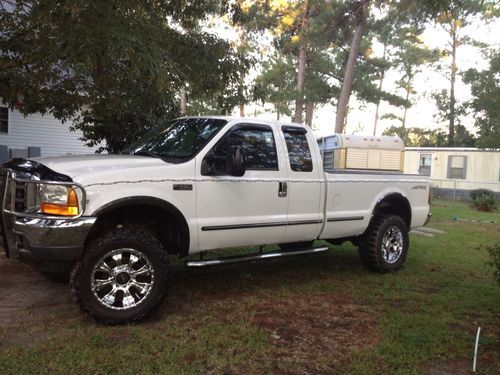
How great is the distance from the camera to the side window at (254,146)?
5.05m

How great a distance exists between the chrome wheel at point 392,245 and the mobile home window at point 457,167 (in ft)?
59.6

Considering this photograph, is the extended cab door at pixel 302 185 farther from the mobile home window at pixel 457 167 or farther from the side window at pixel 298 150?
the mobile home window at pixel 457 167

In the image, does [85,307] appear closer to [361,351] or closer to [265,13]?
[361,351]

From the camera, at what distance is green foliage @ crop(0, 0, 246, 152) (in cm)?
441

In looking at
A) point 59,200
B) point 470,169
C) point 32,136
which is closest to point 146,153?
point 59,200

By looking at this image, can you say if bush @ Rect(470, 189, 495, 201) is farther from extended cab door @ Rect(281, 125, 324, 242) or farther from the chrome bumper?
the chrome bumper

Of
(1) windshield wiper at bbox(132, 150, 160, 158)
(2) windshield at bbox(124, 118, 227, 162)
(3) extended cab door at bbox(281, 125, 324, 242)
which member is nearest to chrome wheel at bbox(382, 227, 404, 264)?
(3) extended cab door at bbox(281, 125, 324, 242)

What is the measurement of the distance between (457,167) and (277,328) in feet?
70.7

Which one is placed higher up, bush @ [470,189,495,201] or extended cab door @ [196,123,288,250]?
extended cab door @ [196,123,288,250]

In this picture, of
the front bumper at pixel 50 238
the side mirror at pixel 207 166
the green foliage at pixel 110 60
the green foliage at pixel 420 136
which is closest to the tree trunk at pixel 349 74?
the green foliage at pixel 110 60

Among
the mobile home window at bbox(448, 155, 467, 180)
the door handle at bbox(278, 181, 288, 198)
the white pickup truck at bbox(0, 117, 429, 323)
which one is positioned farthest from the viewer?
the mobile home window at bbox(448, 155, 467, 180)

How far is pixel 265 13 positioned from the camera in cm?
2264

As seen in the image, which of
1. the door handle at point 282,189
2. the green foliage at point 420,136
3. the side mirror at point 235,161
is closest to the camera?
the side mirror at point 235,161

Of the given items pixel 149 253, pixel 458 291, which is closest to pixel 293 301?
pixel 149 253
